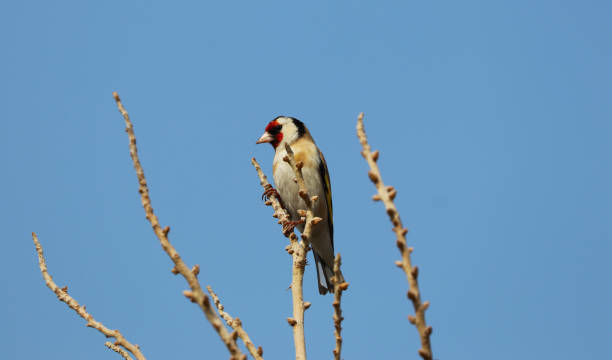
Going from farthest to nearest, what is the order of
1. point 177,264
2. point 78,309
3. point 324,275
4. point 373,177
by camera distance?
point 324,275, point 78,309, point 177,264, point 373,177

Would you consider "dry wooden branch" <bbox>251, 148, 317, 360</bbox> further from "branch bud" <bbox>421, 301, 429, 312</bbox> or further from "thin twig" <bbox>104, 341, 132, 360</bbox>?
"branch bud" <bbox>421, 301, 429, 312</bbox>

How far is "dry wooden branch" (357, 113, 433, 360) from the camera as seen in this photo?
1504mm

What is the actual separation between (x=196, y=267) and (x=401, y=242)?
→ 2.36ft

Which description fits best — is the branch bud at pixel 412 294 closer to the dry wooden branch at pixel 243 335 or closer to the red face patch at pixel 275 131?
the dry wooden branch at pixel 243 335

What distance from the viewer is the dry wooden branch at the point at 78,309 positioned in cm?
233

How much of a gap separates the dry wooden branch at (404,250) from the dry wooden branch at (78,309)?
3.69 ft

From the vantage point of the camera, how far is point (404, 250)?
154 centimetres

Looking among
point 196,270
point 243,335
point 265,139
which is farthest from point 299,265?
point 265,139

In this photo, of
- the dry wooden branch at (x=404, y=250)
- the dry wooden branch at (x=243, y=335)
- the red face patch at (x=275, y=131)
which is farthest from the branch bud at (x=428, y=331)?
the red face patch at (x=275, y=131)

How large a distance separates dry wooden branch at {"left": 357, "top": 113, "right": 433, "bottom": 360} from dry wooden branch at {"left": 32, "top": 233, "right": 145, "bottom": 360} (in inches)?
44.3

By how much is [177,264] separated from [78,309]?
3.59 ft

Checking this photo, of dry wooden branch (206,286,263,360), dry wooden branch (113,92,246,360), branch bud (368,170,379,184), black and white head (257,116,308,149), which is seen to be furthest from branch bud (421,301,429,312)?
black and white head (257,116,308,149)

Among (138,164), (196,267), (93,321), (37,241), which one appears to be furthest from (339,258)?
(37,241)

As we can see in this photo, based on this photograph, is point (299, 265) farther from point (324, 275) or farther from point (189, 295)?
point (324, 275)
